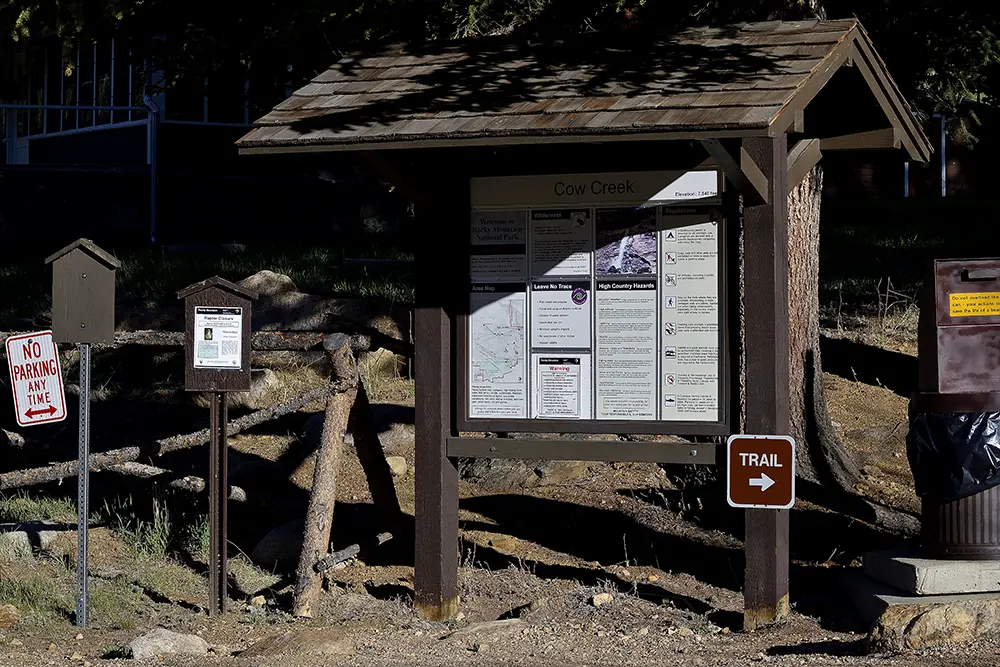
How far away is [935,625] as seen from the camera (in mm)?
6371

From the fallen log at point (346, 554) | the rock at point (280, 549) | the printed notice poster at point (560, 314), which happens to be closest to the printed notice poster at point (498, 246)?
the printed notice poster at point (560, 314)

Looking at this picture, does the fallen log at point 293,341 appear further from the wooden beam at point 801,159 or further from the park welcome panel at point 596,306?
the wooden beam at point 801,159

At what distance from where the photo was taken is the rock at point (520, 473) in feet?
33.0

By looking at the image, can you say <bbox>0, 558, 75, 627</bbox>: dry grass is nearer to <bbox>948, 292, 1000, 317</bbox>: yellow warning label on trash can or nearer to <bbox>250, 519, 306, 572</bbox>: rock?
<bbox>250, 519, 306, 572</bbox>: rock

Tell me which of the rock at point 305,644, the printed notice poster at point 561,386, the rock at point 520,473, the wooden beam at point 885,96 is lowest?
the rock at point 305,644

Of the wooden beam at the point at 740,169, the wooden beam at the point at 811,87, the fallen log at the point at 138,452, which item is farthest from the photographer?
the fallen log at the point at 138,452

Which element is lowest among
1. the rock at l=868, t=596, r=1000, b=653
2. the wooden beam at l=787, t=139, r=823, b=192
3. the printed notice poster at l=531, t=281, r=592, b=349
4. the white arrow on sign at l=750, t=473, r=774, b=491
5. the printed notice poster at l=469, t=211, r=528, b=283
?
the rock at l=868, t=596, r=1000, b=653

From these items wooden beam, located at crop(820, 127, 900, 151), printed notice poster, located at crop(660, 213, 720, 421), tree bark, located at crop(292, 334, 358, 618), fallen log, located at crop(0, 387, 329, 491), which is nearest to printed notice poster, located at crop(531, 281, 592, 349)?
printed notice poster, located at crop(660, 213, 720, 421)

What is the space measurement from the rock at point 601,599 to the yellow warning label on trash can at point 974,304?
2435 mm

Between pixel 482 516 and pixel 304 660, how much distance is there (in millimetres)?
2866

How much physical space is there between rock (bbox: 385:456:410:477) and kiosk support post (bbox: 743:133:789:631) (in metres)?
3.95

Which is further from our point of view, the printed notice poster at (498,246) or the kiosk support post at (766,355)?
the printed notice poster at (498,246)

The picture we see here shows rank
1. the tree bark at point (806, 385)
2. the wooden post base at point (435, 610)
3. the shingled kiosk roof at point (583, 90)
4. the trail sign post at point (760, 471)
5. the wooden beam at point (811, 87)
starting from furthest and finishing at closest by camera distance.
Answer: the tree bark at point (806, 385), the wooden post base at point (435, 610), the trail sign post at point (760, 471), the shingled kiosk roof at point (583, 90), the wooden beam at point (811, 87)

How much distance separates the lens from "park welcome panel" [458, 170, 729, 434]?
693 cm
